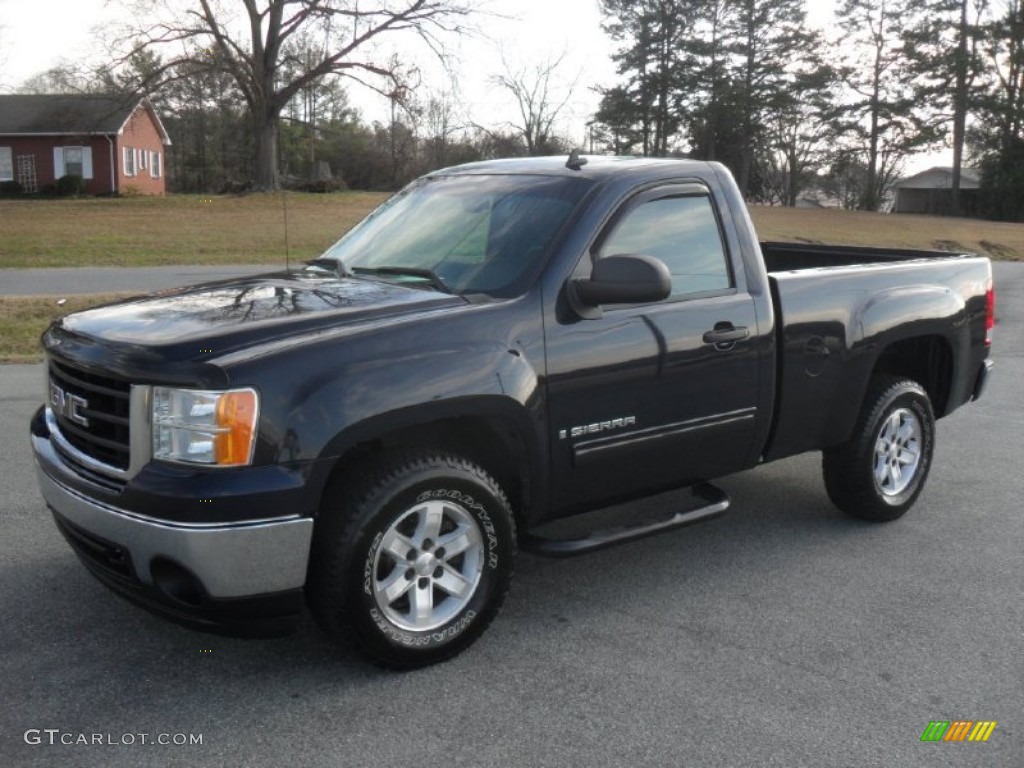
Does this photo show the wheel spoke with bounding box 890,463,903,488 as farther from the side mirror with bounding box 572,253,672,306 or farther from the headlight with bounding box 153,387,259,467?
the headlight with bounding box 153,387,259,467

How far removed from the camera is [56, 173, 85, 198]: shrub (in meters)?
48.1

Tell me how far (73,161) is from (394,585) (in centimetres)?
5300

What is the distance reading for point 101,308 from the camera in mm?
4227

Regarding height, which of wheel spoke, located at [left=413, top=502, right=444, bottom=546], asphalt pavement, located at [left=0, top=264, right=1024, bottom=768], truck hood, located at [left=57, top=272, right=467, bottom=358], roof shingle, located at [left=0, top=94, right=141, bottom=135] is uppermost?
roof shingle, located at [left=0, top=94, right=141, bottom=135]

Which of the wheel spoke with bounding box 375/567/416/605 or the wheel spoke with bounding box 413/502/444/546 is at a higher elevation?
the wheel spoke with bounding box 413/502/444/546

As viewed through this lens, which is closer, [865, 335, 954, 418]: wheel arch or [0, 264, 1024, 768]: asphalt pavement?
[0, 264, 1024, 768]: asphalt pavement

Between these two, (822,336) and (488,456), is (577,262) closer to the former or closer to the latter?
(488,456)

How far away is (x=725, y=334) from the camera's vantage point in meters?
4.61

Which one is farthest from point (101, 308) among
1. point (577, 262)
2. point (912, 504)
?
point (912, 504)

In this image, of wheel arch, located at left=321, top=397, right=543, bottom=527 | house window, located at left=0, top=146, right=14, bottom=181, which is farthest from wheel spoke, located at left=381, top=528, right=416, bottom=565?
house window, located at left=0, top=146, right=14, bottom=181

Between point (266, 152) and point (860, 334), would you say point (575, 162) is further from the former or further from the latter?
point (266, 152)

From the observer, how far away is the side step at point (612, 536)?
4152mm

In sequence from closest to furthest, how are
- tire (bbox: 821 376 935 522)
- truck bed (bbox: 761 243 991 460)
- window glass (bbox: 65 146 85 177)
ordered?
truck bed (bbox: 761 243 991 460), tire (bbox: 821 376 935 522), window glass (bbox: 65 146 85 177)
